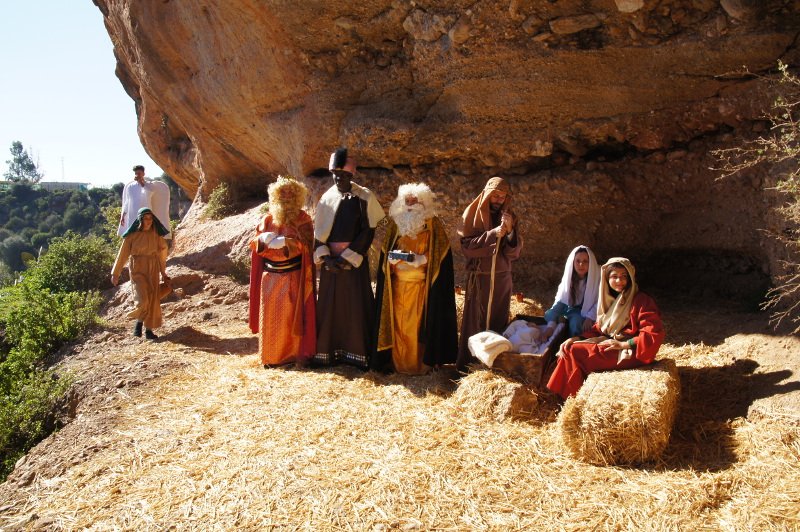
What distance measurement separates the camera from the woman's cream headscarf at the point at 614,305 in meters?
4.13

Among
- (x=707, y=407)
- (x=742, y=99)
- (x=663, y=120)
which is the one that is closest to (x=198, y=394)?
(x=707, y=407)

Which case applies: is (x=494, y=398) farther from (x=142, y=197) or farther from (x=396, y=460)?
(x=142, y=197)

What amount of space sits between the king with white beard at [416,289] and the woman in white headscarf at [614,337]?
126cm

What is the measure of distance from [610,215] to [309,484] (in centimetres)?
444

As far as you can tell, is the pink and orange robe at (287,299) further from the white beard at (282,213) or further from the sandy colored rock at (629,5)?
the sandy colored rock at (629,5)

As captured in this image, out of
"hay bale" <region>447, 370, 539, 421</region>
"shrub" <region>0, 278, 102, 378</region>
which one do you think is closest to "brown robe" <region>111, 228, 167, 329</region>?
"shrub" <region>0, 278, 102, 378</region>

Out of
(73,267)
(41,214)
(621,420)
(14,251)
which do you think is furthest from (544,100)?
(41,214)

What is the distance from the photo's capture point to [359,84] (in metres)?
7.38

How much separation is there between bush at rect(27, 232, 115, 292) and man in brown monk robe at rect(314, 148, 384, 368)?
5.95 meters

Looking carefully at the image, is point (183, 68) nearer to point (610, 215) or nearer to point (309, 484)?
point (610, 215)

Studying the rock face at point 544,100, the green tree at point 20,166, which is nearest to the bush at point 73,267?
the rock face at point 544,100

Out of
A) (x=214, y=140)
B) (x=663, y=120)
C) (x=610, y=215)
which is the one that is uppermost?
(x=214, y=140)

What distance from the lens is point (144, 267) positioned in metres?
6.95

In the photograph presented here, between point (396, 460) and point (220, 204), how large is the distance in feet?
28.0
